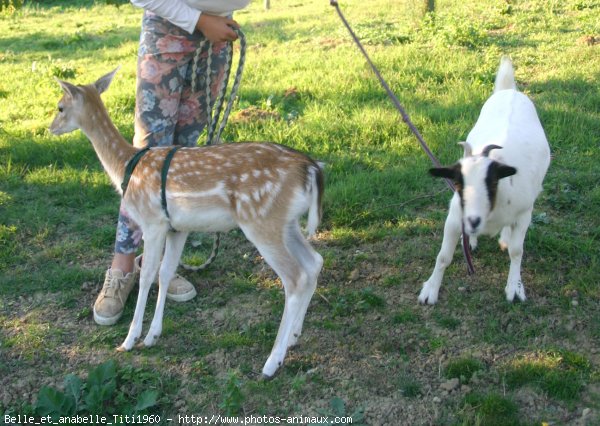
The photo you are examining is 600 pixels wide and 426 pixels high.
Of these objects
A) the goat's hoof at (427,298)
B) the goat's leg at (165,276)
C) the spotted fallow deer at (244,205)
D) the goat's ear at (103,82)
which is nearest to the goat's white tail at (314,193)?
the spotted fallow deer at (244,205)

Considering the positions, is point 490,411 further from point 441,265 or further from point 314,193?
point 314,193

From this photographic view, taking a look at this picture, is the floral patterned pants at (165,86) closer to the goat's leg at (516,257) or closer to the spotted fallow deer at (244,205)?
the spotted fallow deer at (244,205)

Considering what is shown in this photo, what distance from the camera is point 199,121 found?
436 centimetres

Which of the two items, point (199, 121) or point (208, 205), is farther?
point (199, 121)

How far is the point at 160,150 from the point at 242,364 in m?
1.27

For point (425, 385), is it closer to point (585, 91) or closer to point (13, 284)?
point (13, 284)

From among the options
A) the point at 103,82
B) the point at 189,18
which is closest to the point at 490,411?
the point at 189,18

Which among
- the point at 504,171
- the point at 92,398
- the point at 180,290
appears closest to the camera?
the point at 92,398

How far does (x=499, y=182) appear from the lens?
149 inches

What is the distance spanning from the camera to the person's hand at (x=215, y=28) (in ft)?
12.8

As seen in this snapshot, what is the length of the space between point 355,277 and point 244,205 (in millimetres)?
1197

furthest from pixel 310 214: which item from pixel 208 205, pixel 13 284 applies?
pixel 13 284

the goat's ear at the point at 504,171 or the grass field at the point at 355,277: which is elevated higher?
the goat's ear at the point at 504,171

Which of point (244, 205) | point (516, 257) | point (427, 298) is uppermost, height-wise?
point (244, 205)
